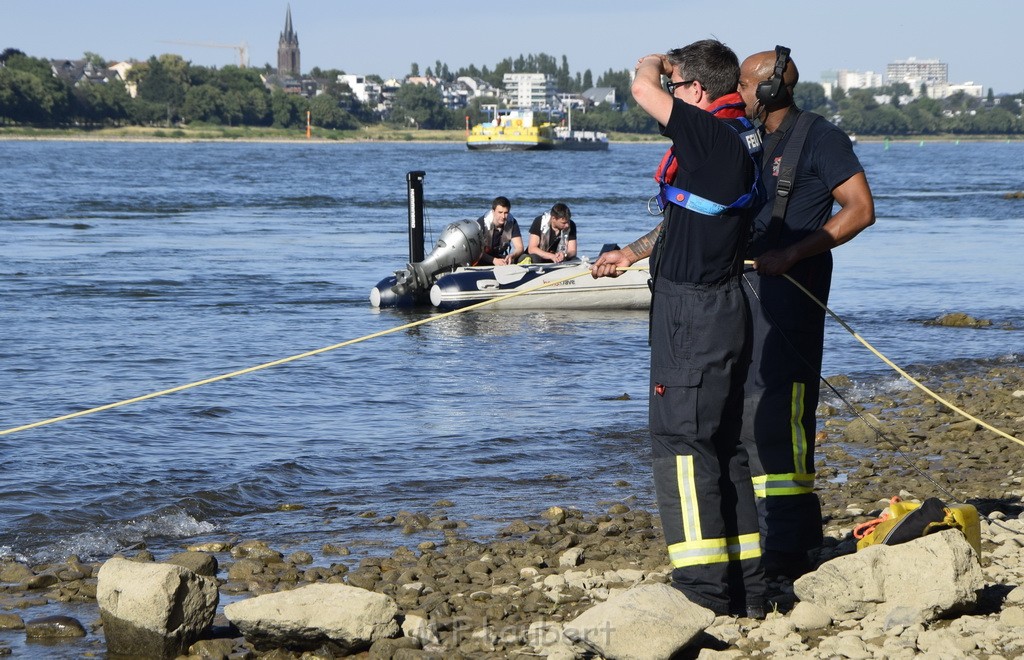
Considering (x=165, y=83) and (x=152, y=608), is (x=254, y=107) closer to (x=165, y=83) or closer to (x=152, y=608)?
(x=165, y=83)

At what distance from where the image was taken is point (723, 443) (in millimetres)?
4176

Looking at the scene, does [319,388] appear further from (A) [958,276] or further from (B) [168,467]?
(A) [958,276]

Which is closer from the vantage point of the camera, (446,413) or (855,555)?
(855,555)

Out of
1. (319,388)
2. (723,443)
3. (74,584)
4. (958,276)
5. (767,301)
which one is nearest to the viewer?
(723,443)

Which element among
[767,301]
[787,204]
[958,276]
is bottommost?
[958,276]

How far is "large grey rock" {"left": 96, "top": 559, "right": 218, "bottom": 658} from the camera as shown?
425 cm

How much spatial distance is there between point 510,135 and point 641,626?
91.7m

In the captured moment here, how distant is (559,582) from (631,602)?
96 cm

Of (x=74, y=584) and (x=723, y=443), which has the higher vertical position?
(x=723, y=443)

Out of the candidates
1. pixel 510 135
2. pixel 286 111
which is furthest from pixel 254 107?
pixel 510 135

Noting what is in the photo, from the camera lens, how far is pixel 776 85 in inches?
174

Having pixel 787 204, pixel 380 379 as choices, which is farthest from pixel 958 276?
pixel 787 204

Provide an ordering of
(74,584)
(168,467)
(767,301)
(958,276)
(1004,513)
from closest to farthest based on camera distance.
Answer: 1. (767,301)
2. (74,584)
3. (1004,513)
4. (168,467)
5. (958,276)

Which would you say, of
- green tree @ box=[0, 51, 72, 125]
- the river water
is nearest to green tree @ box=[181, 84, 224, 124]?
green tree @ box=[0, 51, 72, 125]
